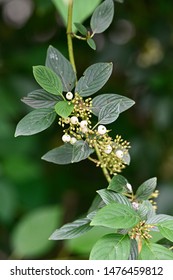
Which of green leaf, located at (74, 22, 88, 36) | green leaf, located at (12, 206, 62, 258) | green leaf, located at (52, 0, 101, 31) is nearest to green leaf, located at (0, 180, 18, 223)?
green leaf, located at (12, 206, 62, 258)

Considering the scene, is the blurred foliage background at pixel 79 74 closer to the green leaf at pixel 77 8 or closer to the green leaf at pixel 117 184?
the green leaf at pixel 77 8

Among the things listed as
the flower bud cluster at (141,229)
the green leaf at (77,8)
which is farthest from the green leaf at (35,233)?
the flower bud cluster at (141,229)

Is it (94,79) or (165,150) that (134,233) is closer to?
(94,79)

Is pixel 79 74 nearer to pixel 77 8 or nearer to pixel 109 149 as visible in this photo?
pixel 77 8

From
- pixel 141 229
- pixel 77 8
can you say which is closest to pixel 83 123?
pixel 141 229
